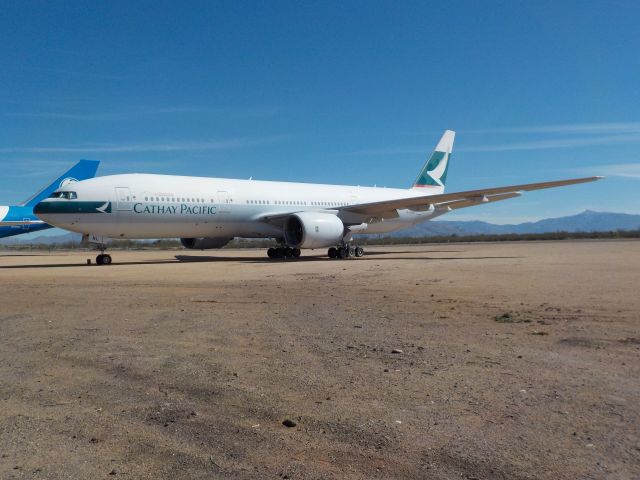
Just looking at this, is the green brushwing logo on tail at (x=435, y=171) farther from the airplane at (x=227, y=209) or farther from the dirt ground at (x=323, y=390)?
the dirt ground at (x=323, y=390)

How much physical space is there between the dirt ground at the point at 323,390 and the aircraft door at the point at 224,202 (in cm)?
1451

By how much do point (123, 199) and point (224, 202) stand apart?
4.22 metres

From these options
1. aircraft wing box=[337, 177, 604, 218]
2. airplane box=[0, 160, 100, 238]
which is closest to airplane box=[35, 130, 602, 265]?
aircraft wing box=[337, 177, 604, 218]

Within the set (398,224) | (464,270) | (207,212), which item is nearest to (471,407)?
(464,270)

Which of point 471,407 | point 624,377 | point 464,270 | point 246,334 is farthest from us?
point 464,270

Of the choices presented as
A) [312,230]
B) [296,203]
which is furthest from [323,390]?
[296,203]

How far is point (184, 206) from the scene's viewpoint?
72.9 ft

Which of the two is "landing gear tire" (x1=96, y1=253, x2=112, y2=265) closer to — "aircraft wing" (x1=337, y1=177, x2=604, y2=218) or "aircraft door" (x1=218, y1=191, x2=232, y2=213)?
"aircraft door" (x1=218, y1=191, x2=232, y2=213)

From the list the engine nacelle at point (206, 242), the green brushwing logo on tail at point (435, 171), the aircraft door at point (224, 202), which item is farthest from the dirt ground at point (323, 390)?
the green brushwing logo on tail at point (435, 171)

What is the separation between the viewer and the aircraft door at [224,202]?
76.6 feet

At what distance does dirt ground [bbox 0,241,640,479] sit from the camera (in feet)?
10.3

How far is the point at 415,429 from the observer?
3.56 meters

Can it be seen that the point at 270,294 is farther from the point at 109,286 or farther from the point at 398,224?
the point at 398,224

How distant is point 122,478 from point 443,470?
167 centimetres
